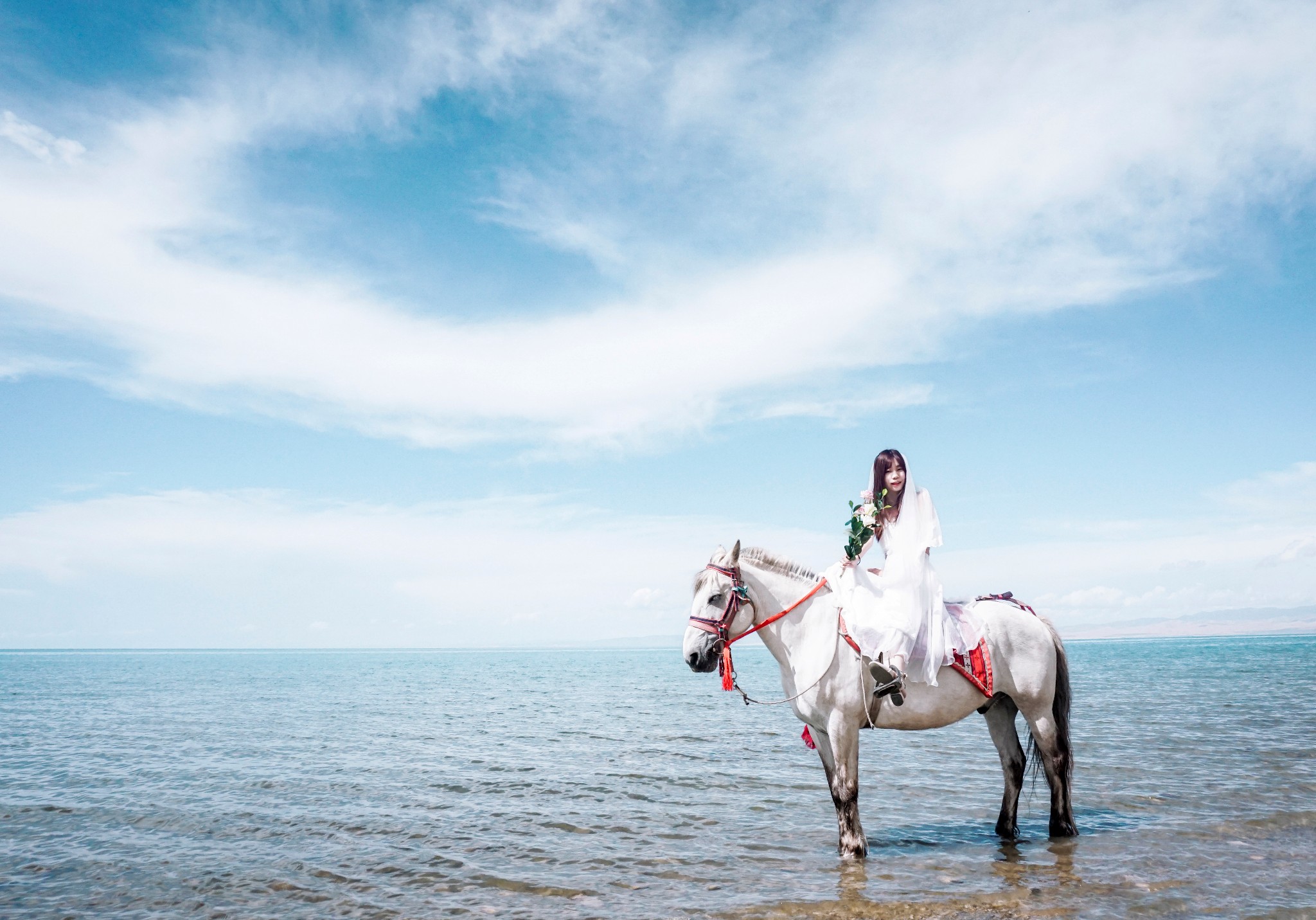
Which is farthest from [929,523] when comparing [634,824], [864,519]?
[634,824]

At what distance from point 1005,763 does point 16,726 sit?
1112 inches

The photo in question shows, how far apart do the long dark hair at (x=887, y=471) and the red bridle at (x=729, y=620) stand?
38.7 inches

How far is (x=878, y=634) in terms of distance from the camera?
6.54 meters

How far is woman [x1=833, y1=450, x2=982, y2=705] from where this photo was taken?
650cm

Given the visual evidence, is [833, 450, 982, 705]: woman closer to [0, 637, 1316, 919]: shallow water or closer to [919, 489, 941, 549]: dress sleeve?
[919, 489, 941, 549]: dress sleeve

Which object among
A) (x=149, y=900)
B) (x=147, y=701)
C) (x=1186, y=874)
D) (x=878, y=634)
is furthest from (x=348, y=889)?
(x=147, y=701)

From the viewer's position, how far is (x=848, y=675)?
266 inches

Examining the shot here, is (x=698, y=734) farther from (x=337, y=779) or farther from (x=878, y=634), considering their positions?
(x=878, y=634)

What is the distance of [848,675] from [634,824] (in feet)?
13.8

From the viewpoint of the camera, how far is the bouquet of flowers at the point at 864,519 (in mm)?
6789

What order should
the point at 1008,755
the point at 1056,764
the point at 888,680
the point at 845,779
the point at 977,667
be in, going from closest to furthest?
the point at 888,680
the point at 845,779
the point at 977,667
the point at 1056,764
the point at 1008,755

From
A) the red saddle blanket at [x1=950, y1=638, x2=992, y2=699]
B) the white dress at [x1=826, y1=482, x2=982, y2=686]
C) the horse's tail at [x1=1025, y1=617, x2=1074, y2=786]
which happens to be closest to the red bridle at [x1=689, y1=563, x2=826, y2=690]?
the white dress at [x1=826, y1=482, x2=982, y2=686]

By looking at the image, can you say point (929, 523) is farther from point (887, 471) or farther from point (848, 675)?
point (848, 675)

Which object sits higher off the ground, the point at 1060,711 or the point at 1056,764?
the point at 1060,711
